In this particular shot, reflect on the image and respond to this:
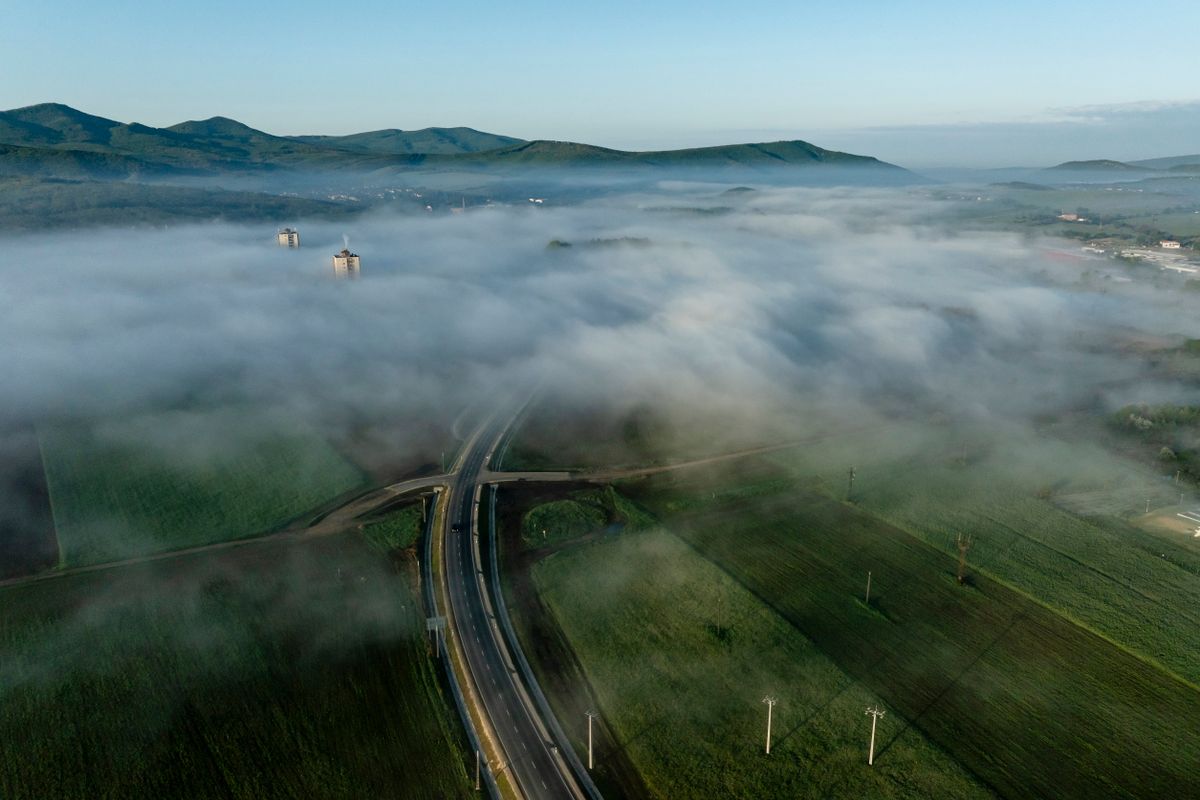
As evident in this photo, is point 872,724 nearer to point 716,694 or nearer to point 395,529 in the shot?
point 716,694

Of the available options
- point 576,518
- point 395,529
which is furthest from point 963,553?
point 395,529

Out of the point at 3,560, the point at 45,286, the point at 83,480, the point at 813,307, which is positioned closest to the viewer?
the point at 3,560

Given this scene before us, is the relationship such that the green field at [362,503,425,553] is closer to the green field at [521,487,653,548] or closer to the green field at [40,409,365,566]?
the green field at [40,409,365,566]

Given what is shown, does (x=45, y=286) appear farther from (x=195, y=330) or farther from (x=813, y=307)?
(x=813, y=307)

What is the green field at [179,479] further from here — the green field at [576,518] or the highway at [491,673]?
the green field at [576,518]

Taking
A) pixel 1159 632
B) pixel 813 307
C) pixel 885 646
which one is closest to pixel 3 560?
pixel 885 646

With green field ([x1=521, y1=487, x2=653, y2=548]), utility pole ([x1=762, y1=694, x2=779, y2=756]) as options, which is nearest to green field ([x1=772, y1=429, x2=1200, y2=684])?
green field ([x1=521, y1=487, x2=653, y2=548])
